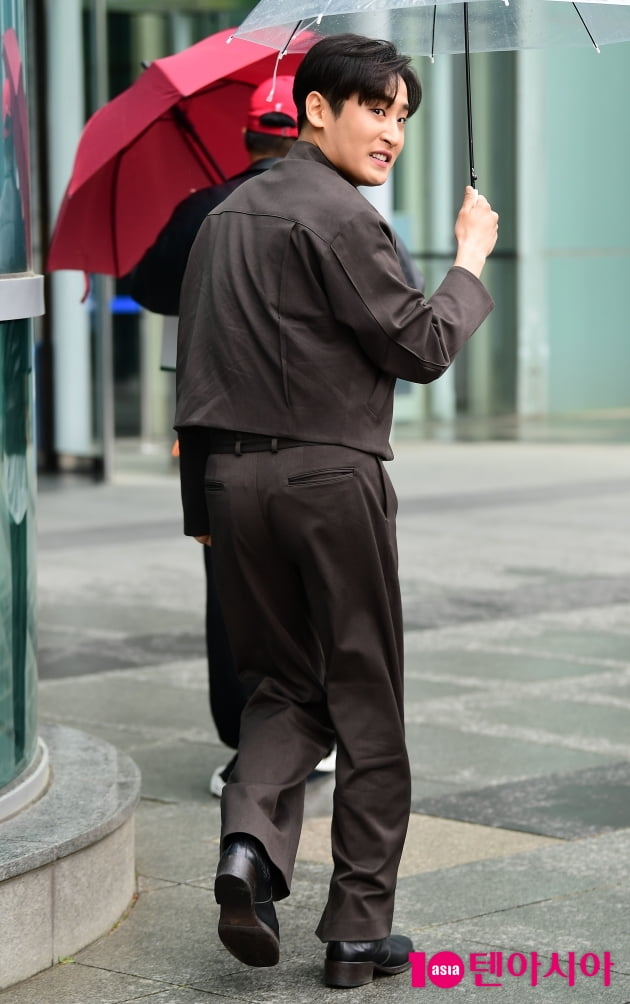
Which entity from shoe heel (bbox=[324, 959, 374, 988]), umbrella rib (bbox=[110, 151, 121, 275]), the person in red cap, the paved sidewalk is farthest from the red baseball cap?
shoe heel (bbox=[324, 959, 374, 988])

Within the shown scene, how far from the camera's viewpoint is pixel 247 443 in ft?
11.2

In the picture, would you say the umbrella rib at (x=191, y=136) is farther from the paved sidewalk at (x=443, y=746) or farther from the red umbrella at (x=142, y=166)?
the paved sidewalk at (x=443, y=746)

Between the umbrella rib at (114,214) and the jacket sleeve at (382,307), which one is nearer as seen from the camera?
the jacket sleeve at (382,307)

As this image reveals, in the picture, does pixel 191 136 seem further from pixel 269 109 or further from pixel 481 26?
pixel 481 26

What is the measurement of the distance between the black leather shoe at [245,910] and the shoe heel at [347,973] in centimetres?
19

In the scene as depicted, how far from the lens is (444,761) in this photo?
5488 mm

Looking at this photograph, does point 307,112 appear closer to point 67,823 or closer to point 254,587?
point 254,587

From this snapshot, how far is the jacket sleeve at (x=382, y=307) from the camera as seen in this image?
330cm

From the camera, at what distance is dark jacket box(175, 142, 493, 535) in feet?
10.9

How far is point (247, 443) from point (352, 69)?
2.43 ft

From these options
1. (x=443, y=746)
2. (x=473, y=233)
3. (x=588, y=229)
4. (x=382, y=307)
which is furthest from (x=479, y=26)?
(x=588, y=229)

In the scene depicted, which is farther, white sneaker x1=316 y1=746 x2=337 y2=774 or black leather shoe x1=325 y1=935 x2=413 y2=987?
white sneaker x1=316 y1=746 x2=337 y2=774

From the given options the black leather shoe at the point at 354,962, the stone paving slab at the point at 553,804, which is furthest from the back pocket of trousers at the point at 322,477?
the stone paving slab at the point at 553,804

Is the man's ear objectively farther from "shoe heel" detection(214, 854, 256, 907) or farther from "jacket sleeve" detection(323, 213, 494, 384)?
"shoe heel" detection(214, 854, 256, 907)
